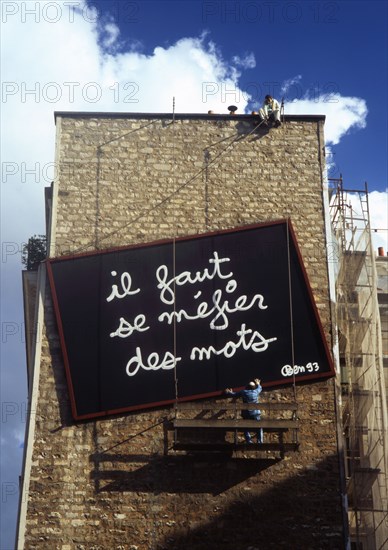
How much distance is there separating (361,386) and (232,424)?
416 centimetres

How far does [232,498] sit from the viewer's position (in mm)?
14492

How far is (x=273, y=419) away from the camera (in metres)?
14.5

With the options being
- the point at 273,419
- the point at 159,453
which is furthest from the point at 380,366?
the point at 159,453

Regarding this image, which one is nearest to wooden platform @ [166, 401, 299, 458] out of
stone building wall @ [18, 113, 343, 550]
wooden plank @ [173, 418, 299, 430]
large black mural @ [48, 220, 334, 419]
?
wooden plank @ [173, 418, 299, 430]

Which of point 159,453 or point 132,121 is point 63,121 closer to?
point 132,121

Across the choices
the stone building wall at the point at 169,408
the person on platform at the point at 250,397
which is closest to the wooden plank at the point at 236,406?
the person on platform at the point at 250,397

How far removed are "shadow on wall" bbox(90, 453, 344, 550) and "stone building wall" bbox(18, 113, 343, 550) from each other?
0.7 inches

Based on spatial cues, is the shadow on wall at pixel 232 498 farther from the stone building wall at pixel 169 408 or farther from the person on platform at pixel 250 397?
the person on platform at pixel 250 397

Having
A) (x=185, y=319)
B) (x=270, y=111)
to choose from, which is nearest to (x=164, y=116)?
(x=270, y=111)

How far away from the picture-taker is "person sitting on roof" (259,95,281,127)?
17094 millimetres

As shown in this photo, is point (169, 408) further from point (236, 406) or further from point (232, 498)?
point (232, 498)

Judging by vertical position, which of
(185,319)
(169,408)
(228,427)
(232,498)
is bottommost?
(232,498)

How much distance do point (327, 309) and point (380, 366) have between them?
191 cm

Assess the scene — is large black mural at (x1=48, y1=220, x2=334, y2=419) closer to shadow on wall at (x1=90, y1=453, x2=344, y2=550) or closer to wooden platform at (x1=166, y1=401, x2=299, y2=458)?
wooden platform at (x1=166, y1=401, x2=299, y2=458)
